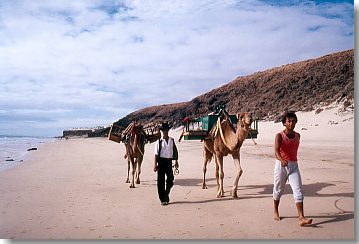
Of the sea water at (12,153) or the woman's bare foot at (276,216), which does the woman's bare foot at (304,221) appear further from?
the sea water at (12,153)

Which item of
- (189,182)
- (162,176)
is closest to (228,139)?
(162,176)

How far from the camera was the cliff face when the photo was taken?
15411mm

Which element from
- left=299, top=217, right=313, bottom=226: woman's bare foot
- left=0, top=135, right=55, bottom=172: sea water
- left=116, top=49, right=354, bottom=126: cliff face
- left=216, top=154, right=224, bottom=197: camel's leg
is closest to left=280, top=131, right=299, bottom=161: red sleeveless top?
left=299, top=217, right=313, bottom=226: woman's bare foot

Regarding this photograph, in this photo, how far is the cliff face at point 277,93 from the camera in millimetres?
15411

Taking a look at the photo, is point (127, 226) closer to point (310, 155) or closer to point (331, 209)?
point (331, 209)

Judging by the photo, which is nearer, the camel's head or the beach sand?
the beach sand

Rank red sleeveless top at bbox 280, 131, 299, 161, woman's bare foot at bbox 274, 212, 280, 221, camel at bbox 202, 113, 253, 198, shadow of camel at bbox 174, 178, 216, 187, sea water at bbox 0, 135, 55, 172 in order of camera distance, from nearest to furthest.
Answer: red sleeveless top at bbox 280, 131, 299, 161
woman's bare foot at bbox 274, 212, 280, 221
camel at bbox 202, 113, 253, 198
shadow of camel at bbox 174, 178, 216, 187
sea water at bbox 0, 135, 55, 172

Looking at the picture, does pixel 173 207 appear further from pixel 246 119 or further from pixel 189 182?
pixel 189 182

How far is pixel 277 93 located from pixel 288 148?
2362 cm

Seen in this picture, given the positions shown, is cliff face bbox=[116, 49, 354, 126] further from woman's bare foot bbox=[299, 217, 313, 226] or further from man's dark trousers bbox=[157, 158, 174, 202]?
woman's bare foot bbox=[299, 217, 313, 226]

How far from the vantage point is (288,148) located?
513 centimetres

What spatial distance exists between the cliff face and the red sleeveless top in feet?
20.9

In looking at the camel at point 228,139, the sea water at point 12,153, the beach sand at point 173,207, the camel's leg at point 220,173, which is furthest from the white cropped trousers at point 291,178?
the sea water at point 12,153

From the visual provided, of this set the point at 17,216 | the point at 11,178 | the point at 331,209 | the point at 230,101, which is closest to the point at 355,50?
the point at 331,209
